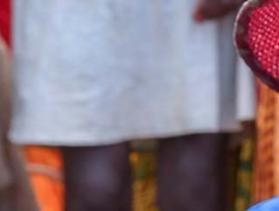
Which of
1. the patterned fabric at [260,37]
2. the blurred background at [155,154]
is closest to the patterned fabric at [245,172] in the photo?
the blurred background at [155,154]

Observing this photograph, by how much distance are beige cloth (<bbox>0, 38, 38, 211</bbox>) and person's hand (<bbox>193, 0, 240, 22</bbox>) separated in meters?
0.32

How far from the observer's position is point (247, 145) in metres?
1.43

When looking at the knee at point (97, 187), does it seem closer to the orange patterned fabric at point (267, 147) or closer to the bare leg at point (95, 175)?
the bare leg at point (95, 175)

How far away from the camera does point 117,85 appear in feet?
3.95

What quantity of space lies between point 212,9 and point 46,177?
1.43 ft

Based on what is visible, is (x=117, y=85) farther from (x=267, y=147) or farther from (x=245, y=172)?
(x=245, y=172)

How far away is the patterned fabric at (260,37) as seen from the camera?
677 millimetres

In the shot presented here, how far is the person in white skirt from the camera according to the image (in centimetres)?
118

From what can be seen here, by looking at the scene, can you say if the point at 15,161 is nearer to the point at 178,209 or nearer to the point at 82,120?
the point at 82,120

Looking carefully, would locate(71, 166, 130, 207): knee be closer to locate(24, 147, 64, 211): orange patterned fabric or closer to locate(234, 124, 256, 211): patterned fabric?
locate(24, 147, 64, 211): orange patterned fabric

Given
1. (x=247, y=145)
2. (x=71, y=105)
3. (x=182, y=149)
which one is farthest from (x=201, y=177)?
(x=71, y=105)

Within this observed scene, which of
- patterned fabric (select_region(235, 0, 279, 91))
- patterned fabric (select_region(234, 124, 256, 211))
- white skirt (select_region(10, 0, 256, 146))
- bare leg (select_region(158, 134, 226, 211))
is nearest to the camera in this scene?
patterned fabric (select_region(235, 0, 279, 91))

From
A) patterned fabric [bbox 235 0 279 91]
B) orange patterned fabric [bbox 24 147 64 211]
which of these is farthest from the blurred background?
patterned fabric [bbox 235 0 279 91]

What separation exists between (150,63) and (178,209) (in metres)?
0.26
